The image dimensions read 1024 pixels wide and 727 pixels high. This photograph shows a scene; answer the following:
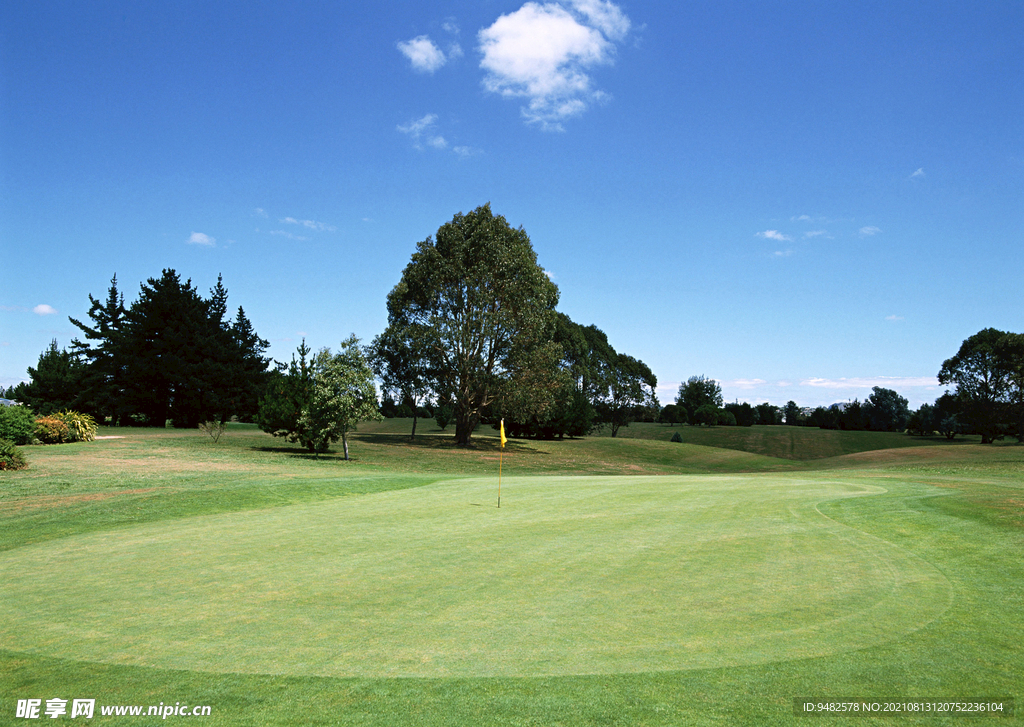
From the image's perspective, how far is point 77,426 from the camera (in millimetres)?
38438

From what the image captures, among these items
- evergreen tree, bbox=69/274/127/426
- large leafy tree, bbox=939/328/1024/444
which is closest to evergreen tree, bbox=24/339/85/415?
evergreen tree, bbox=69/274/127/426

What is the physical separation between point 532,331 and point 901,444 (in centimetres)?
6126

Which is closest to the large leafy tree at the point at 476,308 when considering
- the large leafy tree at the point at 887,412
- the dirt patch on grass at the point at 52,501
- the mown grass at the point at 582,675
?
the mown grass at the point at 582,675

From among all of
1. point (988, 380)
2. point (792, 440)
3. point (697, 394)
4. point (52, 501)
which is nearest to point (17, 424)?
point (52, 501)

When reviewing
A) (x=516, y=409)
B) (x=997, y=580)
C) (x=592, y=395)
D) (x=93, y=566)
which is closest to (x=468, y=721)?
(x=93, y=566)

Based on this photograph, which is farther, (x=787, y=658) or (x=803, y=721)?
(x=787, y=658)

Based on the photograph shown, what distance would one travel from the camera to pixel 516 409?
4928 centimetres

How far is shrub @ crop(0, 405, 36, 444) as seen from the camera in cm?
2749

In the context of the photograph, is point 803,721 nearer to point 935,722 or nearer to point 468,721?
point 935,722

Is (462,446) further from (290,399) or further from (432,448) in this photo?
(290,399)

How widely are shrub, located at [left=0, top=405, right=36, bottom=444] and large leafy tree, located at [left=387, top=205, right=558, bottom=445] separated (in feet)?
81.3

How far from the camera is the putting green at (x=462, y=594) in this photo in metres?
5.64

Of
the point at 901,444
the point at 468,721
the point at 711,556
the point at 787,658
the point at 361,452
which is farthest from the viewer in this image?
the point at 901,444

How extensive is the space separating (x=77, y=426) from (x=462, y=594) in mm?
40625
